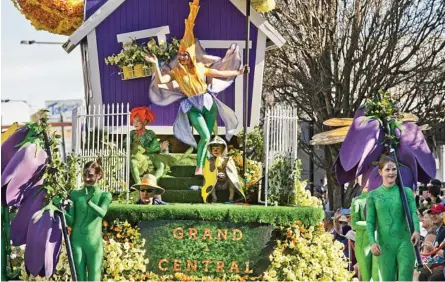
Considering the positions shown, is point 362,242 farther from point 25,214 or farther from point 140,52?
point 140,52

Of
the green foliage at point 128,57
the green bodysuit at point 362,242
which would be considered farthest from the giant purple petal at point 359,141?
the green foliage at point 128,57

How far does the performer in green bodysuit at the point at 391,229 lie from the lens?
33.9 feet

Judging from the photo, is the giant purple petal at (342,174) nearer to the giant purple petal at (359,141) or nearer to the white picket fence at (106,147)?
the giant purple petal at (359,141)

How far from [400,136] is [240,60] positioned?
16.9 ft

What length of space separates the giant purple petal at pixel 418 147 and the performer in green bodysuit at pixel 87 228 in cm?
341

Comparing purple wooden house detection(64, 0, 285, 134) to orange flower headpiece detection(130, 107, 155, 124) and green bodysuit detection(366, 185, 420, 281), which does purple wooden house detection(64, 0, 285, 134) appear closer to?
orange flower headpiece detection(130, 107, 155, 124)

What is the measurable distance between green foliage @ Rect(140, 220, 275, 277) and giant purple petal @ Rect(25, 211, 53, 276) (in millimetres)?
2371

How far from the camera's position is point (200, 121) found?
1505 cm

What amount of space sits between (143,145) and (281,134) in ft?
6.80

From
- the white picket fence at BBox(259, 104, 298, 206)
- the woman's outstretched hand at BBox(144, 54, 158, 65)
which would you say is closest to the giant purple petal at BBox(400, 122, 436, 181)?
the white picket fence at BBox(259, 104, 298, 206)

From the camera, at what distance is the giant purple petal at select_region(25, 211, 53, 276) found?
10.7 m

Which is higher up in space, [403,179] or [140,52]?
[140,52]

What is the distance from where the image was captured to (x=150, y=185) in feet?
44.0

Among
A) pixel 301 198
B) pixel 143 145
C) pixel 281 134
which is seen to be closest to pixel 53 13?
pixel 143 145
